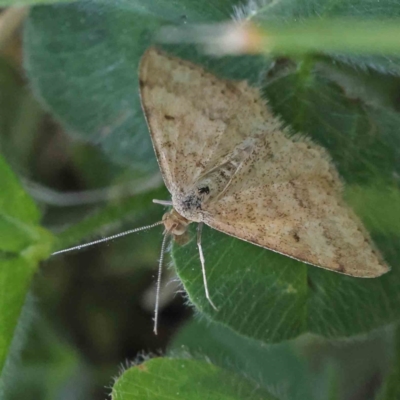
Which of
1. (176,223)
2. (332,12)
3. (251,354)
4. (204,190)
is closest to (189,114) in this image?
(204,190)

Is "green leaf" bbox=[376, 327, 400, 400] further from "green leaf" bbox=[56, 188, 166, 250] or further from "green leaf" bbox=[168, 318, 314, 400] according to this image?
"green leaf" bbox=[56, 188, 166, 250]

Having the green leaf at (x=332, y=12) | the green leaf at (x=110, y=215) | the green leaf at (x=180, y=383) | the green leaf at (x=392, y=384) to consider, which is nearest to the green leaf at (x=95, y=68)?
the green leaf at (x=110, y=215)

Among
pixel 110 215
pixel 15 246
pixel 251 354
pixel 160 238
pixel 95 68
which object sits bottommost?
pixel 251 354

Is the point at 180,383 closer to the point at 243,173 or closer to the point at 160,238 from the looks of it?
the point at 243,173

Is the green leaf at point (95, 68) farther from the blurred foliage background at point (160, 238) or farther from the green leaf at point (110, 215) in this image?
the green leaf at point (110, 215)

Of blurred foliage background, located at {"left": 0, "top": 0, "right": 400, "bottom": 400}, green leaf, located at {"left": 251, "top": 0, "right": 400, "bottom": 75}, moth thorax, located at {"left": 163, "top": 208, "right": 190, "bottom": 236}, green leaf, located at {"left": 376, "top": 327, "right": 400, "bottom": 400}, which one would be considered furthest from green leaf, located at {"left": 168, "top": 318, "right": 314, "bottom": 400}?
green leaf, located at {"left": 251, "top": 0, "right": 400, "bottom": 75}

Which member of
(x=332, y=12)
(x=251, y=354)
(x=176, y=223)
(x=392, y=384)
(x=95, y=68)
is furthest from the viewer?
(x=251, y=354)
